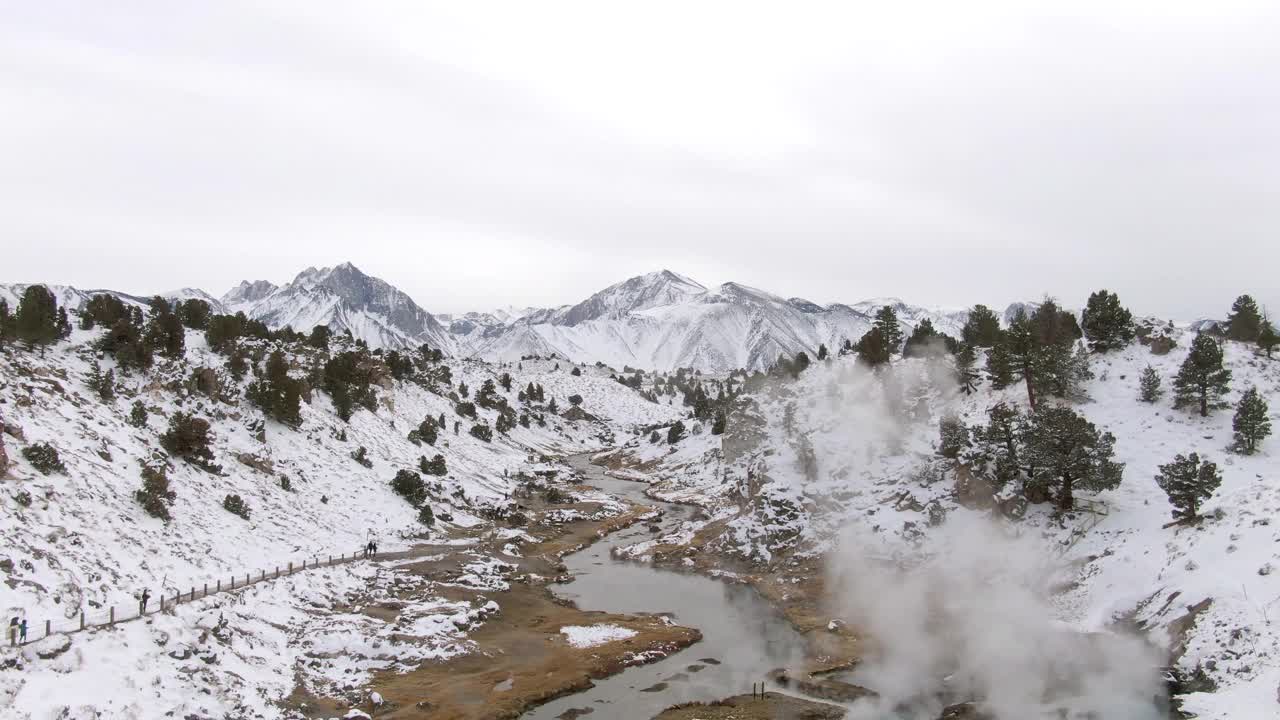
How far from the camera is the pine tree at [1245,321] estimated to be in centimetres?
6175

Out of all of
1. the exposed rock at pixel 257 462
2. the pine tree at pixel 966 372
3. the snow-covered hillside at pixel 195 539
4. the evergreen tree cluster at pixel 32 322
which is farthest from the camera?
the pine tree at pixel 966 372

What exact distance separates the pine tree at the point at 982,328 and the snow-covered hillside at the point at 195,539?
57.1 metres

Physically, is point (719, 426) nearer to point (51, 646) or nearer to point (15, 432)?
point (15, 432)

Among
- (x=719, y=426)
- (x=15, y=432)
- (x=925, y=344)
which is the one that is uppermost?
(x=925, y=344)

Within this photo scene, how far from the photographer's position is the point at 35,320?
4819 centimetres

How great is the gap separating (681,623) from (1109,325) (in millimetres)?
47870

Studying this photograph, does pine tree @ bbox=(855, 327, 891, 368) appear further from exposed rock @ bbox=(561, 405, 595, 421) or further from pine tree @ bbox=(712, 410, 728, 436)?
exposed rock @ bbox=(561, 405, 595, 421)

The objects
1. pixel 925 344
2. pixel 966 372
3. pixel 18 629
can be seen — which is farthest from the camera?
pixel 925 344

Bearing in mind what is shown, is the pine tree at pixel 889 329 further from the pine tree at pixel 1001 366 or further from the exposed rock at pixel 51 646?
the exposed rock at pixel 51 646

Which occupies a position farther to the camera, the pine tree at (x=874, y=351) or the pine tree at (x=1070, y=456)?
the pine tree at (x=874, y=351)

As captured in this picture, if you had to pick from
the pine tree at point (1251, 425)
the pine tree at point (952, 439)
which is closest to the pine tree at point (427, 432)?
the pine tree at point (952, 439)

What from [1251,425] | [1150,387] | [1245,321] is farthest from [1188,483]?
[1245,321]

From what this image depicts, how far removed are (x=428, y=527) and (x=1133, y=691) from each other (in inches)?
2059

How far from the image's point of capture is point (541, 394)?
172875 millimetres
